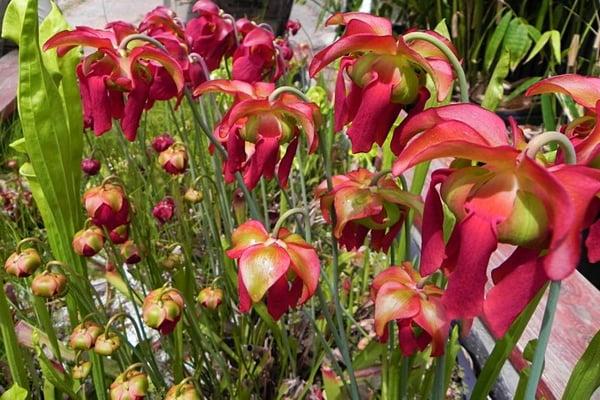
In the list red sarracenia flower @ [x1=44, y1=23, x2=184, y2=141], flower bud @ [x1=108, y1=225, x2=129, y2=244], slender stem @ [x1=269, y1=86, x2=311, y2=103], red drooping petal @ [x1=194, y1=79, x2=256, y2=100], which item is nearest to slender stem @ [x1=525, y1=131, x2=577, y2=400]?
slender stem @ [x1=269, y1=86, x2=311, y2=103]

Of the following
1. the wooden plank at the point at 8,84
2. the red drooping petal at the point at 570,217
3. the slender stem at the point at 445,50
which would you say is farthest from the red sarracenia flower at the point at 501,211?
the wooden plank at the point at 8,84

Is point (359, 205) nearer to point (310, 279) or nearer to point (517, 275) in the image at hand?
point (310, 279)

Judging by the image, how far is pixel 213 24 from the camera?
112cm

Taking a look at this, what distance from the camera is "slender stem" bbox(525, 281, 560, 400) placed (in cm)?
46

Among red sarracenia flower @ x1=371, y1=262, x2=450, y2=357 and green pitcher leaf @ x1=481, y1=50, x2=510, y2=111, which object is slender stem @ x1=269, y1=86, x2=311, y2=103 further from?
green pitcher leaf @ x1=481, y1=50, x2=510, y2=111

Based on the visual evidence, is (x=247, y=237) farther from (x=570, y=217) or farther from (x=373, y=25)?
(x=570, y=217)

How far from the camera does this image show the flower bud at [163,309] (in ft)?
2.78

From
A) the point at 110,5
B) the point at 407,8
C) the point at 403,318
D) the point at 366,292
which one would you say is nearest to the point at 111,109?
the point at 403,318

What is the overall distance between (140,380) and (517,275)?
602 millimetres

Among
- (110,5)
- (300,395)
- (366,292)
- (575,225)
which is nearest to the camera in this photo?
(575,225)

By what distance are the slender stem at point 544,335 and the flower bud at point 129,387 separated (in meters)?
0.51

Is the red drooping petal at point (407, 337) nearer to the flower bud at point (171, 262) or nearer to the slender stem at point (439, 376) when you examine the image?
the slender stem at point (439, 376)

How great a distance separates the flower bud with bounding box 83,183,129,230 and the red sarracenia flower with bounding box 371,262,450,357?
0.41 metres

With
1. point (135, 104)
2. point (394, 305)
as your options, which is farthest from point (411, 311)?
point (135, 104)
